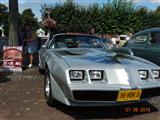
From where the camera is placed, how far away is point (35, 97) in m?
7.94

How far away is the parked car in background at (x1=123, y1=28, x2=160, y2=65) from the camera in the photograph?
9.49 meters

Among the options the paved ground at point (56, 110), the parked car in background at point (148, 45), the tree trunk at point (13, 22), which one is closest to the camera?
the paved ground at point (56, 110)

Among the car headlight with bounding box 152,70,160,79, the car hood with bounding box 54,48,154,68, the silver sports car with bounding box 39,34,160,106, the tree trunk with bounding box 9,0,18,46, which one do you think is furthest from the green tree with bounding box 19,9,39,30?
the car headlight with bounding box 152,70,160,79

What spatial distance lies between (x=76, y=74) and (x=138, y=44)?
479cm

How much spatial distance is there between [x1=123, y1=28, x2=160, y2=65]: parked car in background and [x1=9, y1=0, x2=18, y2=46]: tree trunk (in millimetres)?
4966

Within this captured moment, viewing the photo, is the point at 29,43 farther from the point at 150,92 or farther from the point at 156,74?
the point at 150,92

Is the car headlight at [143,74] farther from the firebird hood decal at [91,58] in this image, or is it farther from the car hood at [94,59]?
the firebird hood decal at [91,58]

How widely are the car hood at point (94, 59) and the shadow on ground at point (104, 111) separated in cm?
81

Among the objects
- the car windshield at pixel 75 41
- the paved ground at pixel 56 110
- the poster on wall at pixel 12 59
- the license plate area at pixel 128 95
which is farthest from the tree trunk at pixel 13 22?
the license plate area at pixel 128 95

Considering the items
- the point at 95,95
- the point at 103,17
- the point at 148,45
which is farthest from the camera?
the point at 103,17

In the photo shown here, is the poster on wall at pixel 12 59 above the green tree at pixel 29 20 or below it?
below

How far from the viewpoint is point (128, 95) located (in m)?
6.06

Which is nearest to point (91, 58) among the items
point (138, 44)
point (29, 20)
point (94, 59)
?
point (94, 59)

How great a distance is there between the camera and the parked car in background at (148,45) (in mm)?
9491
